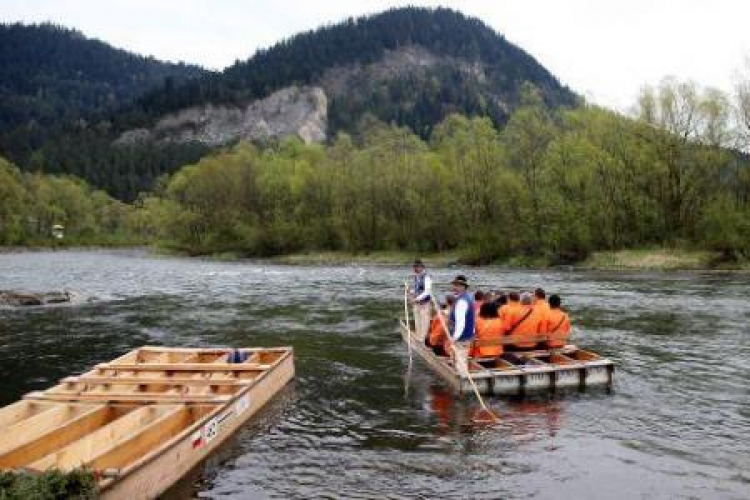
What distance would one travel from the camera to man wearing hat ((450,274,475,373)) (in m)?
16.3

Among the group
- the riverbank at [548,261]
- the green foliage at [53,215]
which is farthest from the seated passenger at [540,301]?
the green foliage at [53,215]

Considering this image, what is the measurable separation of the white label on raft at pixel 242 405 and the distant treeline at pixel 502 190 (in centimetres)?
4979

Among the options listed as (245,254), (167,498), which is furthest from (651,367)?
(245,254)

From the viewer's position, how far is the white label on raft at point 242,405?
13.8 meters

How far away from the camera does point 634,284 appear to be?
143ft

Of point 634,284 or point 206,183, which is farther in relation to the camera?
point 206,183

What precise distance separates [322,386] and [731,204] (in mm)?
51504

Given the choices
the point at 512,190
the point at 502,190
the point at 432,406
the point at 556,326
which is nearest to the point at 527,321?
the point at 556,326

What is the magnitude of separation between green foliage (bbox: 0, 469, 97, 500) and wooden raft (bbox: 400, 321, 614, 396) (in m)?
9.37

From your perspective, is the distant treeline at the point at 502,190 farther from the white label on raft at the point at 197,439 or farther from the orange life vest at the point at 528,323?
the white label on raft at the point at 197,439

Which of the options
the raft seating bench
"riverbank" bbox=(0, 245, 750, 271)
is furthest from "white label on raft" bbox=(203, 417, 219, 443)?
"riverbank" bbox=(0, 245, 750, 271)

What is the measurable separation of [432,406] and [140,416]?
6385 mm

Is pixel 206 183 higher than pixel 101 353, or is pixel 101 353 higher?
pixel 206 183

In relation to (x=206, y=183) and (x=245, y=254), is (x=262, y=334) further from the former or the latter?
(x=206, y=183)
